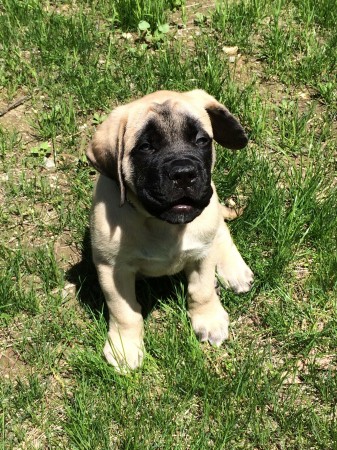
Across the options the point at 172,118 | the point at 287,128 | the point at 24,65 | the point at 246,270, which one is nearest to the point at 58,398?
the point at 246,270

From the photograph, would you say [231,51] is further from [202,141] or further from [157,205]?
[157,205]

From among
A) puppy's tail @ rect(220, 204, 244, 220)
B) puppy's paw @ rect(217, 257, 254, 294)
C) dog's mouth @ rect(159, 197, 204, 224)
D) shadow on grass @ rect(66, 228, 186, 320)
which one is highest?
dog's mouth @ rect(159, 197, 204, 224)

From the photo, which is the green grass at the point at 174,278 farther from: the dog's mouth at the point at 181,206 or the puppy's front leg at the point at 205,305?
the dog's mouth at the point at 181,206

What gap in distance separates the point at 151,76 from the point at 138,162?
2026 mm

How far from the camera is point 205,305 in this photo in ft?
12.0

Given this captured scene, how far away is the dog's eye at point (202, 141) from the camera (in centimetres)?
311

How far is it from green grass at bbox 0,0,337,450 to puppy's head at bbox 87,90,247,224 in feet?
2.97

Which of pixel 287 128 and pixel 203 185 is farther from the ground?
pixel 203 185

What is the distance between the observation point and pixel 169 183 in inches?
115

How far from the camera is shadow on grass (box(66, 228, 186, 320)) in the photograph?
388 cm

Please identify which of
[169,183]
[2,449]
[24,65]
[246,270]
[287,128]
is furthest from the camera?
[24,65]

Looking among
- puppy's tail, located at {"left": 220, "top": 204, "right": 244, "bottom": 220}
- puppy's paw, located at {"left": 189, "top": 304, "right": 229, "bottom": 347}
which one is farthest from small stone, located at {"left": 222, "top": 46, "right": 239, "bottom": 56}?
puppy's paw, located at {"left": 189, "top": 304, "right": 229, "bottom": 347}

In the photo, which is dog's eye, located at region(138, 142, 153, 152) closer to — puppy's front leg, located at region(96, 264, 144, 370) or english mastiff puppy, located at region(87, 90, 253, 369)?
english mastiff puppy, located at region(87, 90, 253, 369)

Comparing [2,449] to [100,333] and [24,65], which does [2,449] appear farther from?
[24,65]
